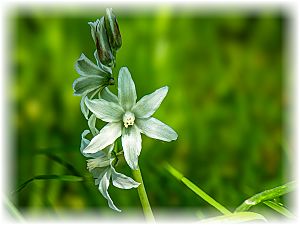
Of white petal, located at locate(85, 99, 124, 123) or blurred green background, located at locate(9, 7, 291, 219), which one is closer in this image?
white petal, located at locate(85, 99, 124, 123)

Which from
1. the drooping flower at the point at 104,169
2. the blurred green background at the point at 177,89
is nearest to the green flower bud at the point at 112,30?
the drooping flower at the point at 104,169

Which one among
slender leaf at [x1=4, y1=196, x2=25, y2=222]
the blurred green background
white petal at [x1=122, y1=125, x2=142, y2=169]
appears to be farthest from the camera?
the blurred green background

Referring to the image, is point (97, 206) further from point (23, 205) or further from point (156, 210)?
point (23, 205)

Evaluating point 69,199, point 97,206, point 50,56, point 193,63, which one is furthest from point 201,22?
point 97,206

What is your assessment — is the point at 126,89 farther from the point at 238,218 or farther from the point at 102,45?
the point at 238,218

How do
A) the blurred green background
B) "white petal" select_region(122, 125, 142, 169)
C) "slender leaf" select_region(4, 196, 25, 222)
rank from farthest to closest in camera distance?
the blurred green background
"slender leaf" select_region(4, 196, 25, 222)
"white petal" select_region(122, 125, 142, 169)

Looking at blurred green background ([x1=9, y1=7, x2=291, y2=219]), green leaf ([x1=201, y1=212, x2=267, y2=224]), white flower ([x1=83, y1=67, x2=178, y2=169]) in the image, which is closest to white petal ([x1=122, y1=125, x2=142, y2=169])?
white flower ([x1=83, y1=67, x2=178, y2=169])

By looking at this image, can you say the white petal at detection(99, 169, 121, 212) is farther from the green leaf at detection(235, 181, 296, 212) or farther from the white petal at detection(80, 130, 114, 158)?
the green leaf at detection(235, 181, 296, 212)
